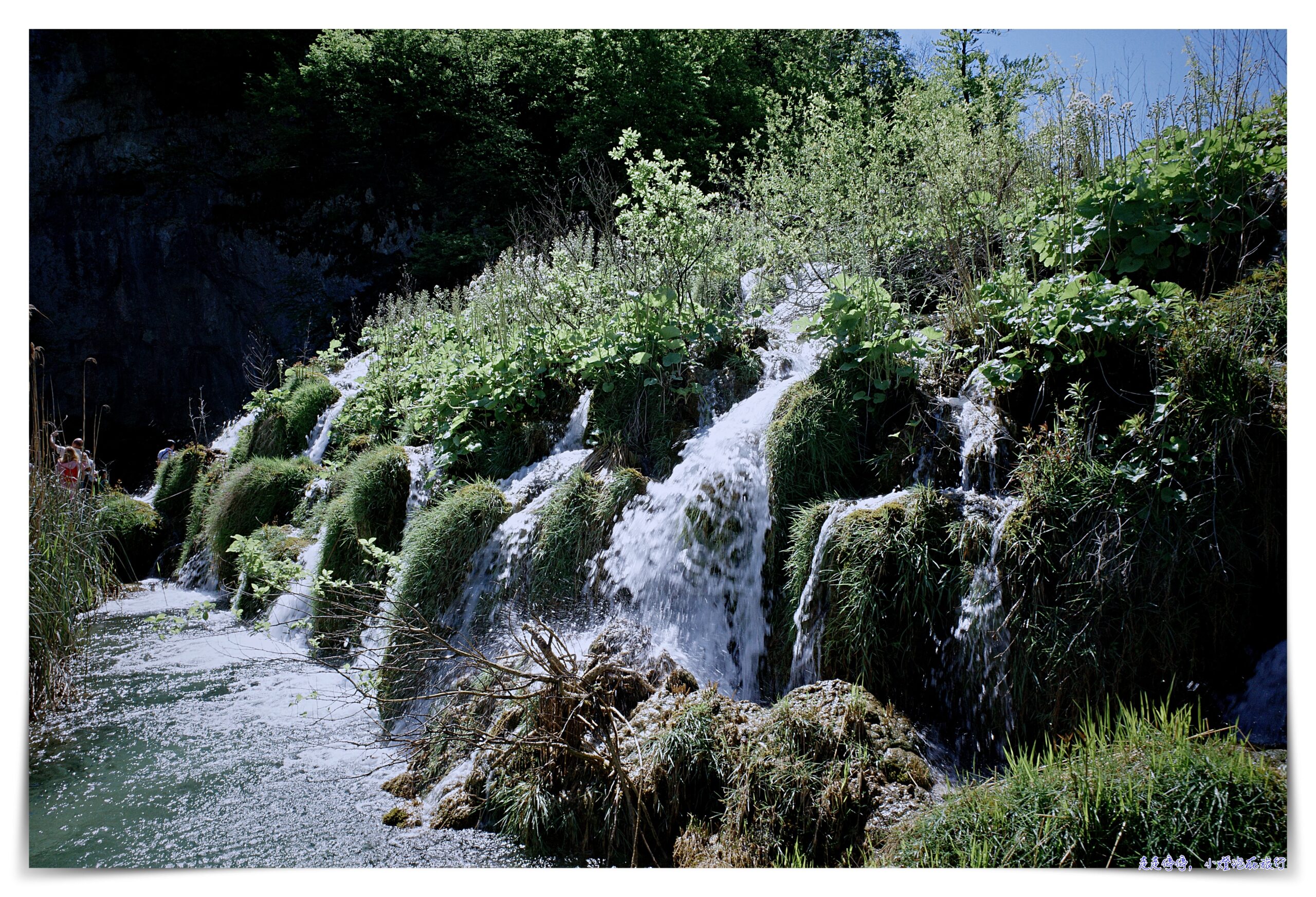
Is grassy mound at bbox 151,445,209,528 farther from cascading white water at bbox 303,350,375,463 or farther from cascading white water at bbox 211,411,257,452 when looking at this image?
cascading white water at bbox 303,350,375,463

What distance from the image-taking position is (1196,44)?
268 centimetres

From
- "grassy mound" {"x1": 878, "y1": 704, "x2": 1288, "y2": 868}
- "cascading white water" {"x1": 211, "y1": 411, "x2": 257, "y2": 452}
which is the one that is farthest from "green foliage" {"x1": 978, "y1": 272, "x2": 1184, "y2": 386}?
"cascading white water" {"x1": 211, "y1": 411, "x2": 257, "y2": 452}

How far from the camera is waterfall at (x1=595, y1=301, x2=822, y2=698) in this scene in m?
3.14

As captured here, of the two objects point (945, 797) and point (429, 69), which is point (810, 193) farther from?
point (429, 69)

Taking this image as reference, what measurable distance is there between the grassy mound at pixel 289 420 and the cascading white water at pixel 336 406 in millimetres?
68

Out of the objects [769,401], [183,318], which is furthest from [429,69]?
[769,401]

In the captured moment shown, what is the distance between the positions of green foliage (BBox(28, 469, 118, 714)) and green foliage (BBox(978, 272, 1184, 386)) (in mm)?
3726

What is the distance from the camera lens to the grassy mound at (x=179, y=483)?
7.79 meters

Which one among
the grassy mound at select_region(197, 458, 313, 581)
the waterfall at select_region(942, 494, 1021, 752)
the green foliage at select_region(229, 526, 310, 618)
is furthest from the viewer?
the grassy mound at select_region(197, 458, 313, 581)

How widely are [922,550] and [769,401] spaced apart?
1.29m

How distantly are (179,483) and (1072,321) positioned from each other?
27.2 ft

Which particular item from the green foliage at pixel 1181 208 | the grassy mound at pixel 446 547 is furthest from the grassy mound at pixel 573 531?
the green foliage at pixel 1181 208

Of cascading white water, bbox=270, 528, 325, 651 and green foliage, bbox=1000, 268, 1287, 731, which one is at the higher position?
green foliage, bbox=1000, 268, 1287, 731

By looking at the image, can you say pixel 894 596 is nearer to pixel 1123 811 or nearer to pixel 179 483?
pixel 1123 811
